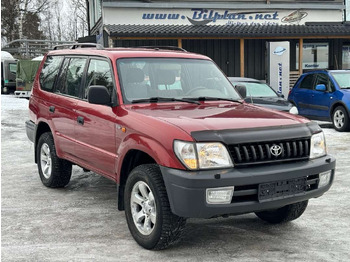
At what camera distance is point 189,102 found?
16.7 feet

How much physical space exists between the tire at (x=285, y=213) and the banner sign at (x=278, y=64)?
45.8 feet

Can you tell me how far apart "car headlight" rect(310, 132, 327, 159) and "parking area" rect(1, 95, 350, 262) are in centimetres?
80

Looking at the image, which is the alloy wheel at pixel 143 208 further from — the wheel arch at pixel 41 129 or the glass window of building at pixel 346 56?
the glass window of building at pixel 346 56

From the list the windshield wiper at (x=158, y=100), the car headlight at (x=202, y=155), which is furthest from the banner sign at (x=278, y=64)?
the car headlight at (x=202, y=155)

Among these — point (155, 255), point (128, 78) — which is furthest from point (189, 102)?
point (155, 255)

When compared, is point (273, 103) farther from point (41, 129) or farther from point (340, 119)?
point (41, 129)

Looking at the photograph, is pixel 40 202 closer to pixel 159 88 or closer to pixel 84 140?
pixel 84 140

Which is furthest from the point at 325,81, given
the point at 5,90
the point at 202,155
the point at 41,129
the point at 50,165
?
the point at 5,90

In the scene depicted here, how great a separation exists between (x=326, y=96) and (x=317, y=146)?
8.44 meters

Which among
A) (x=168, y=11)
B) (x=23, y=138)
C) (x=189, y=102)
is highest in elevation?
(x=168, y=11)

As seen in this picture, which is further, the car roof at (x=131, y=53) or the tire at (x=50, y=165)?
the tire at (x=50, y=165)

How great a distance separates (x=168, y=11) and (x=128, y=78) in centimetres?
1762

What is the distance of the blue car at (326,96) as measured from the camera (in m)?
12.0

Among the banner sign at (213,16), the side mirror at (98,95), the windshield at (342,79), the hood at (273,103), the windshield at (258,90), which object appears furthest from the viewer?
the banner sign at (213,16)
